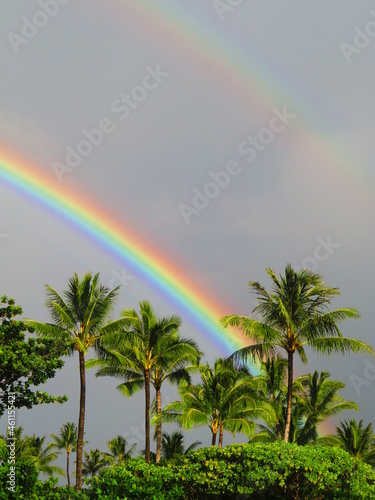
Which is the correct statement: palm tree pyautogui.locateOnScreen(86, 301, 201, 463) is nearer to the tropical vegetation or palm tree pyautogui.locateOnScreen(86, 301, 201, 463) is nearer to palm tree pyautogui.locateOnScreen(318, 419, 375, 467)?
the tropical vegetation

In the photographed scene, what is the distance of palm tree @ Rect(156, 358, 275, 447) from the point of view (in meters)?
35.7

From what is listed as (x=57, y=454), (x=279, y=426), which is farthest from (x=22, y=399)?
(x=57, y=454)

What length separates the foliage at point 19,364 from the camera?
1767 centimetres

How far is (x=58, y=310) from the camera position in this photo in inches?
1222

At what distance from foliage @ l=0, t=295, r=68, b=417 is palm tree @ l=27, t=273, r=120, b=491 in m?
12.6

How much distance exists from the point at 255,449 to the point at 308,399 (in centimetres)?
2098

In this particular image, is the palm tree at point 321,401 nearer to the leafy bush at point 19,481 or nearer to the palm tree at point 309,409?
the palm tree at point 309,409

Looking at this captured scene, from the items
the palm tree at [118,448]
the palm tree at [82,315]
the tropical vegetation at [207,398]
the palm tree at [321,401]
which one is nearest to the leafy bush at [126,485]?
the tropical vegetation at [207,398]

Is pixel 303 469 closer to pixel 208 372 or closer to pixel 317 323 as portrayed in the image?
pixel 317 323

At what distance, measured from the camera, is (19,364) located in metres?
17.6

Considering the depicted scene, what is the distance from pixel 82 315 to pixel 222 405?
10.6m

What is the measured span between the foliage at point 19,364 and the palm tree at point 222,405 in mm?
18065

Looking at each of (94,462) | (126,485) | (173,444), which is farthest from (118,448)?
(126,485)

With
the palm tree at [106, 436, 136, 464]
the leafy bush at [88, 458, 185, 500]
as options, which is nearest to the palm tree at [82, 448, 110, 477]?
the palm tree at [106, 436, 136, 464]
